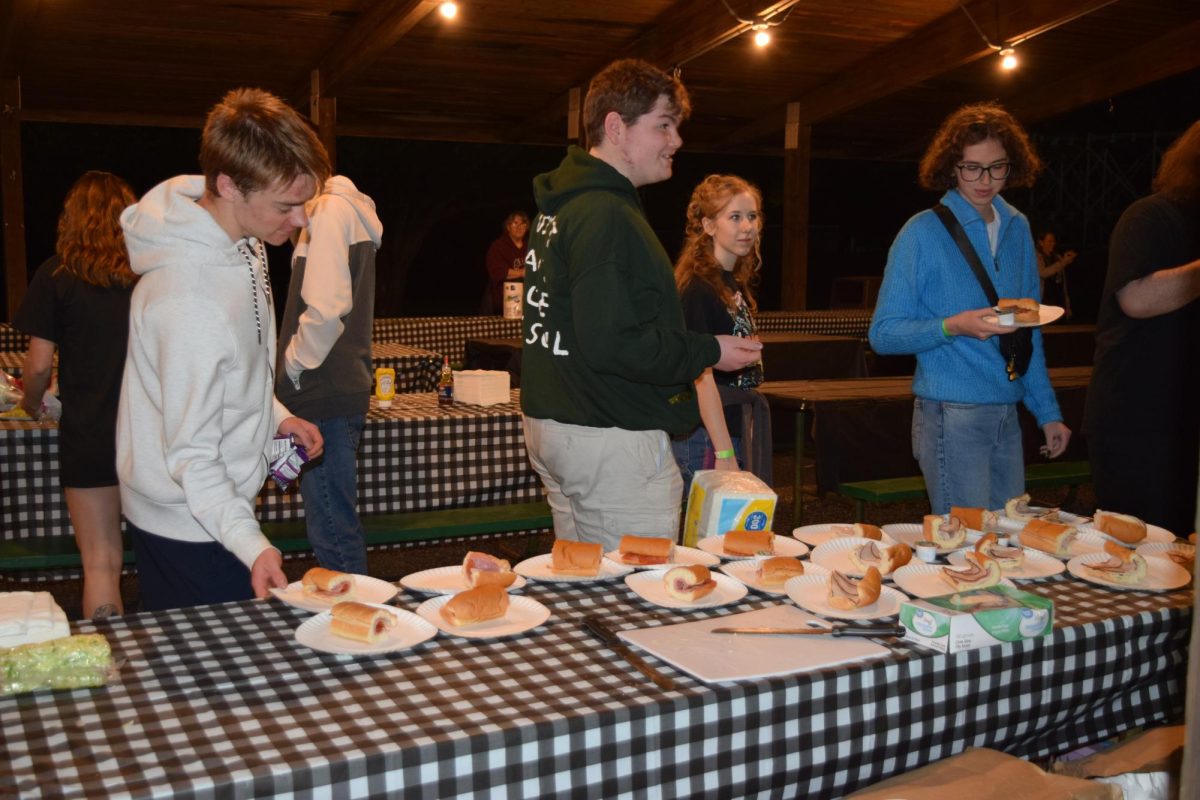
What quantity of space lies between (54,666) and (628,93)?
154 cm

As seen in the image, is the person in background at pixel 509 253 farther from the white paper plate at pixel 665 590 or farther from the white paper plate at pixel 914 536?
the white paper plate at pixel 665 590

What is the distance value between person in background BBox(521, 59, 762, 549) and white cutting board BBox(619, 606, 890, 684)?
0.70 metres

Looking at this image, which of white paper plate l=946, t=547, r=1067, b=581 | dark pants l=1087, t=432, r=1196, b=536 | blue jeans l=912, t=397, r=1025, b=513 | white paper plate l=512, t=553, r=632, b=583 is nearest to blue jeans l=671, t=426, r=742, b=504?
blue jeans l=912, t=397, r=1025, b=513

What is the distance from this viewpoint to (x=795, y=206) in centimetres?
1270

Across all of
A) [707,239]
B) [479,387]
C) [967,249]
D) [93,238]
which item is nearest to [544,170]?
[479,387]

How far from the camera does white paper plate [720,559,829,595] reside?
1.89 m

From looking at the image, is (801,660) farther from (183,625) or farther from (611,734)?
(183,625)

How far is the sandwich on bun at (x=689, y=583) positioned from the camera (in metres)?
1.79

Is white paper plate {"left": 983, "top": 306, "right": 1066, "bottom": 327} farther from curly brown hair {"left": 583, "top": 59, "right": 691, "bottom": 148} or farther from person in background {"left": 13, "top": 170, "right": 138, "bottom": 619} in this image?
person in background {"left": 13, "top": 170, "right": 138, "bottom": 619}

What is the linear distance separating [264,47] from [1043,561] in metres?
9.03

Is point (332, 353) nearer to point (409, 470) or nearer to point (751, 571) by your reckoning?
point (409, 470)

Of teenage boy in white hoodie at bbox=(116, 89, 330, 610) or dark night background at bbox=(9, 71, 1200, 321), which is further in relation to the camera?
dark night background at bbox=(9, 71, 1200, 321)

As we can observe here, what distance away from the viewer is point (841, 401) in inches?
209

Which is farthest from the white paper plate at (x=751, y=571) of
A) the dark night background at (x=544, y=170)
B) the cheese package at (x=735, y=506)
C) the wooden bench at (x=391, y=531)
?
the dark night background at (x=544, y=170)
